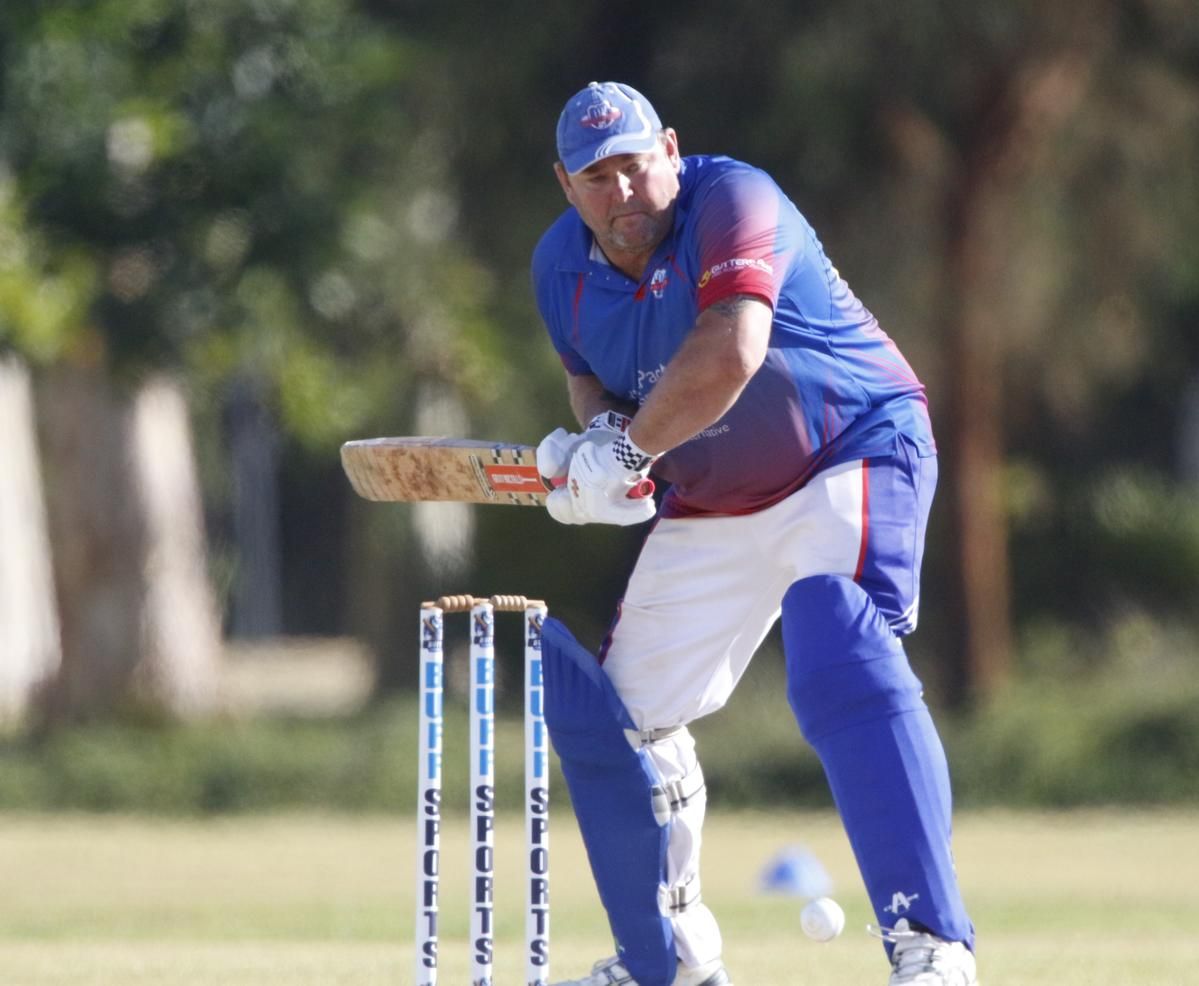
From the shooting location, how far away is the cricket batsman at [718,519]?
415cm

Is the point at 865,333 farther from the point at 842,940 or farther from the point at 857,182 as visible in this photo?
the point at 857,182

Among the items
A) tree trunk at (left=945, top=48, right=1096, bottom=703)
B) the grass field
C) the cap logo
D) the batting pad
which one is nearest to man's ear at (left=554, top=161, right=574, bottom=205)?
the cap logo

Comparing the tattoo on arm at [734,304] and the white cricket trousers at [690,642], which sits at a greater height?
the tattoo on arm at [734,304]

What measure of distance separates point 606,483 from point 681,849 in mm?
816

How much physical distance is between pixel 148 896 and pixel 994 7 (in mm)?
6447

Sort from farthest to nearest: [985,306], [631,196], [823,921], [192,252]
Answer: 1. [985,306]
2. [192,252]
3. [631,196]
4. [823,921]

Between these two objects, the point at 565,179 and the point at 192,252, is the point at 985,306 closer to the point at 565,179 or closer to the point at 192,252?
the point at 192,252

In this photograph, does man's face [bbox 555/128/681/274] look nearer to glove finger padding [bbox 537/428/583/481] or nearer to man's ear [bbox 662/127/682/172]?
man's ear [bbox 662/127/682/172]

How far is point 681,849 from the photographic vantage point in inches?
179

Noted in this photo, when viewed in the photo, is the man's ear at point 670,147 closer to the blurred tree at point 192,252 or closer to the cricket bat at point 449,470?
the cricket bat at point 449,470

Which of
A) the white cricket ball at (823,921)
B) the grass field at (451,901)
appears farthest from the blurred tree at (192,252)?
the white cricket ball at (823,921)

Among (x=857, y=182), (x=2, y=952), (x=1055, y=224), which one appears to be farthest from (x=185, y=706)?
(x=2, y=952)

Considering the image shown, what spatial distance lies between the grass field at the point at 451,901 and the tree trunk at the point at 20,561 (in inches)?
114

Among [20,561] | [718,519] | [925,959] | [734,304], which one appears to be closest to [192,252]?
[20,561]
